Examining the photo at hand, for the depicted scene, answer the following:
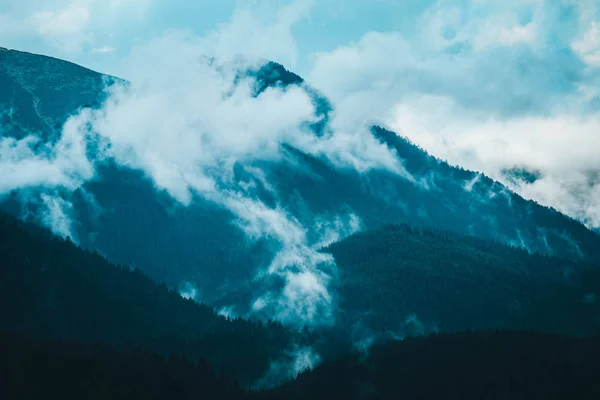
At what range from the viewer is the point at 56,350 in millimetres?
199000

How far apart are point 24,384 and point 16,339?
1052 inches

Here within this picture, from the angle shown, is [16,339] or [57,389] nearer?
[57,389]

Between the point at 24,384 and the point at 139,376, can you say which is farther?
the point at 139,376

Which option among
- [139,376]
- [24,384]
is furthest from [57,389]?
[139,376]

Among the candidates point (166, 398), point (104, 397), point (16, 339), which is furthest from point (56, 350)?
point (166, 398)

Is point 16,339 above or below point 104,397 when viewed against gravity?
above

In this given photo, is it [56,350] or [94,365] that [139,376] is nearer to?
[94,365]

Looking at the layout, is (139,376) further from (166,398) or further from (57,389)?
(57,389)

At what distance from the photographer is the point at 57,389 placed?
599 ft

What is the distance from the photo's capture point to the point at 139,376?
649 feet

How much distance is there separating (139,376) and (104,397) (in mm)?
16132

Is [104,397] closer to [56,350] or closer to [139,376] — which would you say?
[139,376]

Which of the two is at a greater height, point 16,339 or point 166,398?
point 16,339

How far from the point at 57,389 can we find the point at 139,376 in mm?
27002
